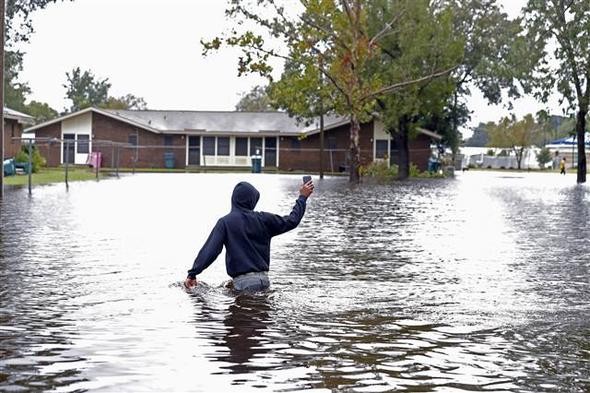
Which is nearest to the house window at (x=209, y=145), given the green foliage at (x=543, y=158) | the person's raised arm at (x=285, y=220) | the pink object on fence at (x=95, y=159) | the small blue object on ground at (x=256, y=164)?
the small blue object on ground at (x=256, y=164)

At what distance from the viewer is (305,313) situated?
405 inches

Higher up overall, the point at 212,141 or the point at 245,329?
the point at 212,141

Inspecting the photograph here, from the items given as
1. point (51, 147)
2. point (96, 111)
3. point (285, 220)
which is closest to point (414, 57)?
point (96, 111)

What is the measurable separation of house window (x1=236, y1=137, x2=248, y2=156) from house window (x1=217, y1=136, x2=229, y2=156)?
82 centimetres

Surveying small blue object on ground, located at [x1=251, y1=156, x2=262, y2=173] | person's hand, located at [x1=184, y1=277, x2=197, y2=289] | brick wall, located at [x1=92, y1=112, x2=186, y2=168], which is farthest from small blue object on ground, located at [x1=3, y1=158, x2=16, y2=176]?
person's hand, located at [x1=184, y1=277, x2=197, y2=289]

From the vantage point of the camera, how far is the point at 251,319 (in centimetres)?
983

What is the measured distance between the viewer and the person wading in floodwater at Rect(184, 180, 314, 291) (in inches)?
437

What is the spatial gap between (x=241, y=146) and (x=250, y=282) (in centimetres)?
7171

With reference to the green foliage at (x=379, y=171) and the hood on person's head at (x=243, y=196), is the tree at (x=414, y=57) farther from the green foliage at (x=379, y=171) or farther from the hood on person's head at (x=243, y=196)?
the hood on person's head at (x=243, y=196)

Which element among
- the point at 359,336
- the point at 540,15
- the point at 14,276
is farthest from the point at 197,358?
the point at 540,15

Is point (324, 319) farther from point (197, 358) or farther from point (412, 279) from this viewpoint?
point (412, 279)

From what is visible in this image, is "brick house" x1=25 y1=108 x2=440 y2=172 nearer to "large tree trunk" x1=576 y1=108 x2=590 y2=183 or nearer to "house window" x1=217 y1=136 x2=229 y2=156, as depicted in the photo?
"house window" x1=217 y1=136 x2=229 y2=156

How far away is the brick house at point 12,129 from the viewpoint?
2129 inches

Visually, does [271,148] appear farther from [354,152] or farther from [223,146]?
[354,152]
